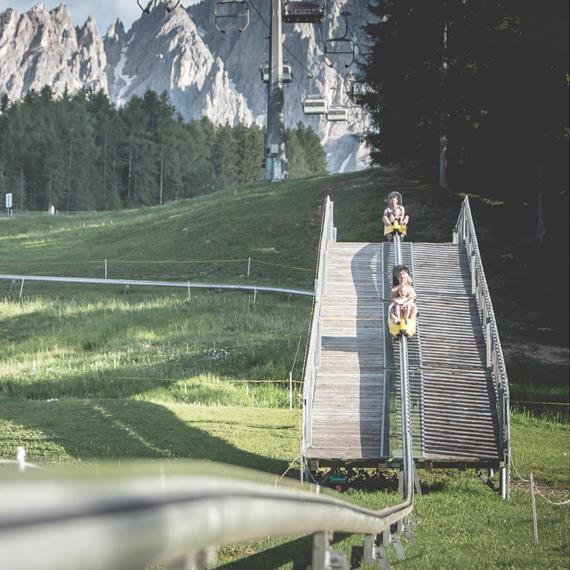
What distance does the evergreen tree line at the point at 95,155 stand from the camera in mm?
127375

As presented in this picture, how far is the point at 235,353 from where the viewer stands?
33.6 meters

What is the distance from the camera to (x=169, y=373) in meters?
31.5

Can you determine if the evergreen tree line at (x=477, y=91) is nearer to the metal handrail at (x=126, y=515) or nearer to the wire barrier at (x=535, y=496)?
the wire barrier at (x=535, y=496)

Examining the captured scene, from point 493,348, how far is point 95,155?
383ft

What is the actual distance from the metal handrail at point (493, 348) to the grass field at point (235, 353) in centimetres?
103

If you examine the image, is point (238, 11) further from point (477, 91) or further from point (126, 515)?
point (126, 515)

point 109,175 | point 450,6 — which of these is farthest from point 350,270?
point 109,175

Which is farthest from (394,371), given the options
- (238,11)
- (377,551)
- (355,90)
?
(355,90)

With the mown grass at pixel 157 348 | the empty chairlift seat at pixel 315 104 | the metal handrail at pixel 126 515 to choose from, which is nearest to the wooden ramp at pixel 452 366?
the mown grass at pixel 157 348

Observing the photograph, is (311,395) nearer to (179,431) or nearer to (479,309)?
(179,431)

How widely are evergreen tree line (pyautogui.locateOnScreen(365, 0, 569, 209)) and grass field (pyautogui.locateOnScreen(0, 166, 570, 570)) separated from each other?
335 cm

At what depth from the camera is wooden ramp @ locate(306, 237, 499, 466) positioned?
18.6m

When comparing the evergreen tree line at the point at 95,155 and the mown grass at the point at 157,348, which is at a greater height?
the evergreen tree line at the point at 95,155

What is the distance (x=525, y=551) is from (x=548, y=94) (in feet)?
85.2
